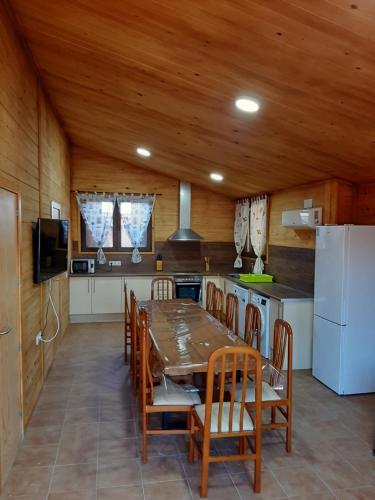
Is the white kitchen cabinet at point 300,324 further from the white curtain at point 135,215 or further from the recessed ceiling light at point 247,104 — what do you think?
the white curtain at point 135,215

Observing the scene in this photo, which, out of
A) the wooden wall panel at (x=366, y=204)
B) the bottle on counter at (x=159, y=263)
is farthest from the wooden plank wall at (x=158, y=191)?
the wooden wall panel at (x=366, y=204)

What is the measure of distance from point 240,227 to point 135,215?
1856 millimetres

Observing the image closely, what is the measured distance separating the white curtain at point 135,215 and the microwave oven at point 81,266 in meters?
0.78

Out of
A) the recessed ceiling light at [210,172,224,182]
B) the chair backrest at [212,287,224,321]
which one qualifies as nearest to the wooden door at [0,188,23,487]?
the chair backrest at [212,287,224,321]

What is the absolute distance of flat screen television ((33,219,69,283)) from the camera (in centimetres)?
330

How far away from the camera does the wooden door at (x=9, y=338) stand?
2332 mm

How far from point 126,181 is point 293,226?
127 inches

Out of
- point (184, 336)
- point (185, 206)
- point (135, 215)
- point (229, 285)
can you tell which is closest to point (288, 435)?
point (184, 336)

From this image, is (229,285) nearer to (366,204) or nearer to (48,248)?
(366,204)

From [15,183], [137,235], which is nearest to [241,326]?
[137,235]

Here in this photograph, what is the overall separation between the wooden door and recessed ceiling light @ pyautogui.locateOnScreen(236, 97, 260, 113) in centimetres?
175

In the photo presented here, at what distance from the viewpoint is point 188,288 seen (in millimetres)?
6309

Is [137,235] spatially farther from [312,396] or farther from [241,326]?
[312,396]

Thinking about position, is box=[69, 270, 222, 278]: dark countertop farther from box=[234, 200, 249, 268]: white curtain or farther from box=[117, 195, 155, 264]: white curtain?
box=[234, 200, 249, 268]: white curtain
